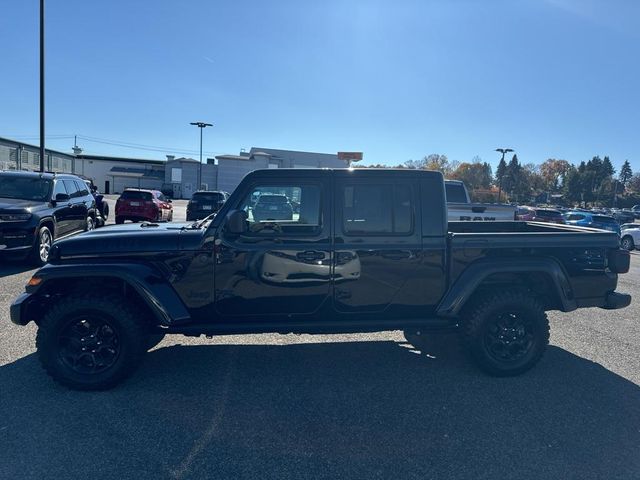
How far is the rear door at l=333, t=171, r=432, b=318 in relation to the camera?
414 cm

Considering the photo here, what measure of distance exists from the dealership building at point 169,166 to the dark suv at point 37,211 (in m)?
40.3

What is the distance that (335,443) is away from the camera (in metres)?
3.14

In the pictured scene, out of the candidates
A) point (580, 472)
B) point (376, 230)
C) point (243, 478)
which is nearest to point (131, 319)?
point (243, 478)

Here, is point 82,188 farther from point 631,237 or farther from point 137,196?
point 631,237

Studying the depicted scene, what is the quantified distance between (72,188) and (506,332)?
10.3m

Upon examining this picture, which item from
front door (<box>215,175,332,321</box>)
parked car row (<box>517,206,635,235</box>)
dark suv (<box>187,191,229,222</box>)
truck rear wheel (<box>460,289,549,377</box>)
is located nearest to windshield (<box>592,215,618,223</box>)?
parked car row (<box>517,206,635,235</box>)

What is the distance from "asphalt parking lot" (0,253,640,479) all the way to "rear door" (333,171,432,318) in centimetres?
76

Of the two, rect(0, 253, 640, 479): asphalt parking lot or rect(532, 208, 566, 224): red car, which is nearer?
rect(0, 253, 640, 479): asphalt parking lot

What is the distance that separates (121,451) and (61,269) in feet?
5.48

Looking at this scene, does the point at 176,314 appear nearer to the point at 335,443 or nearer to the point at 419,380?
the point at 335,443

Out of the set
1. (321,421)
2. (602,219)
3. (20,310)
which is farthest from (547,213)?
(20,310)

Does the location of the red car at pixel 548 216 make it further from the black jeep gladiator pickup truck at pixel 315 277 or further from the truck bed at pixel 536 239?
the black jeep gladiator pickup truck at pixel 315 277

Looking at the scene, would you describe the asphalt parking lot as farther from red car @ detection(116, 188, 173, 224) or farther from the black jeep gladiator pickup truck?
red car @ detection(116, 188, 173, 224)

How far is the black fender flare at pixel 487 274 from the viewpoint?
4.23m
